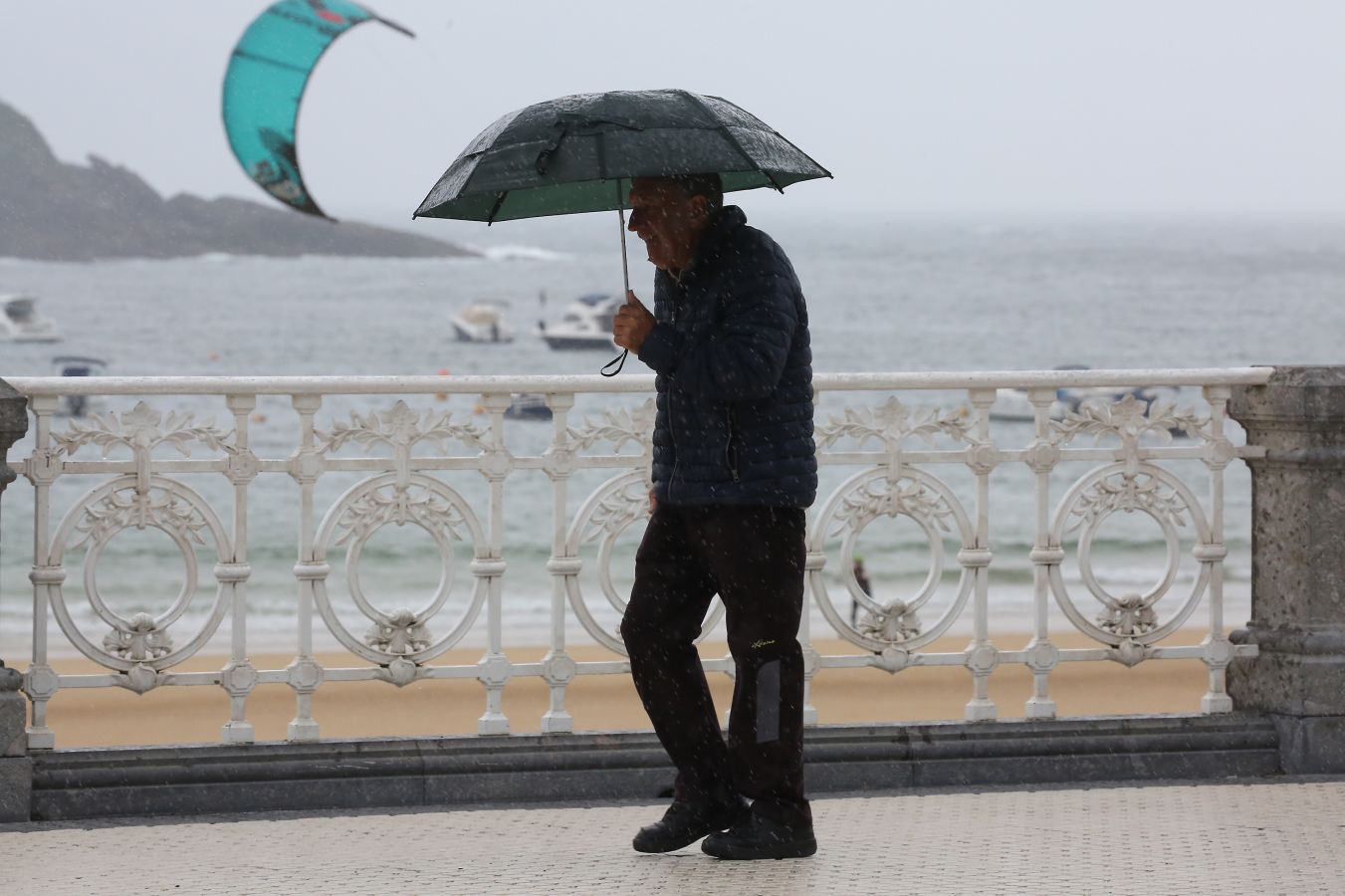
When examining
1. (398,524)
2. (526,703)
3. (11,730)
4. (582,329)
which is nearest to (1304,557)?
(398,524)

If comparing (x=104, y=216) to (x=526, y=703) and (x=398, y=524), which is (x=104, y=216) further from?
(x=398, y=524)

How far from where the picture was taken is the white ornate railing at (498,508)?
4.92m

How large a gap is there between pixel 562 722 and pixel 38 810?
140cm

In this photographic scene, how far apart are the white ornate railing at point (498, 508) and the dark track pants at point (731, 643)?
1.95 feet

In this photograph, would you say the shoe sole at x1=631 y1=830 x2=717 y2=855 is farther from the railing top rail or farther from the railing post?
the railing post

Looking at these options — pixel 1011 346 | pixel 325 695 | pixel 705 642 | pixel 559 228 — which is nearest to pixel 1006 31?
pixel 1011 346

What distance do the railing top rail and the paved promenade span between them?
3.68ft

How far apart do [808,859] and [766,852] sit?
12 cm

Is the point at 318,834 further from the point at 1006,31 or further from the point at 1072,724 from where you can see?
the point at 1006,31

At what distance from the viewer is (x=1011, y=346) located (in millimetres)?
62125

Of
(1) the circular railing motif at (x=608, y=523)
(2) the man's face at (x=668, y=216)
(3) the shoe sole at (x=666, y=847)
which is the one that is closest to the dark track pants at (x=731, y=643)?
(3) the shoe sole at (x=666, y=847)

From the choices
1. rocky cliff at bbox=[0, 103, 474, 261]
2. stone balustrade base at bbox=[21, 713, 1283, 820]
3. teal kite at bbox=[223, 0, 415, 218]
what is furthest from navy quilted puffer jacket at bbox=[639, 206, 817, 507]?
rocky cliff at bbox=[0, 103, 474, 261]

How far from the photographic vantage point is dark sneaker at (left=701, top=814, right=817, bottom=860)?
4.19 metres

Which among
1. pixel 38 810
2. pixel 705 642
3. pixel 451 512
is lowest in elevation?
pixel 705 642
